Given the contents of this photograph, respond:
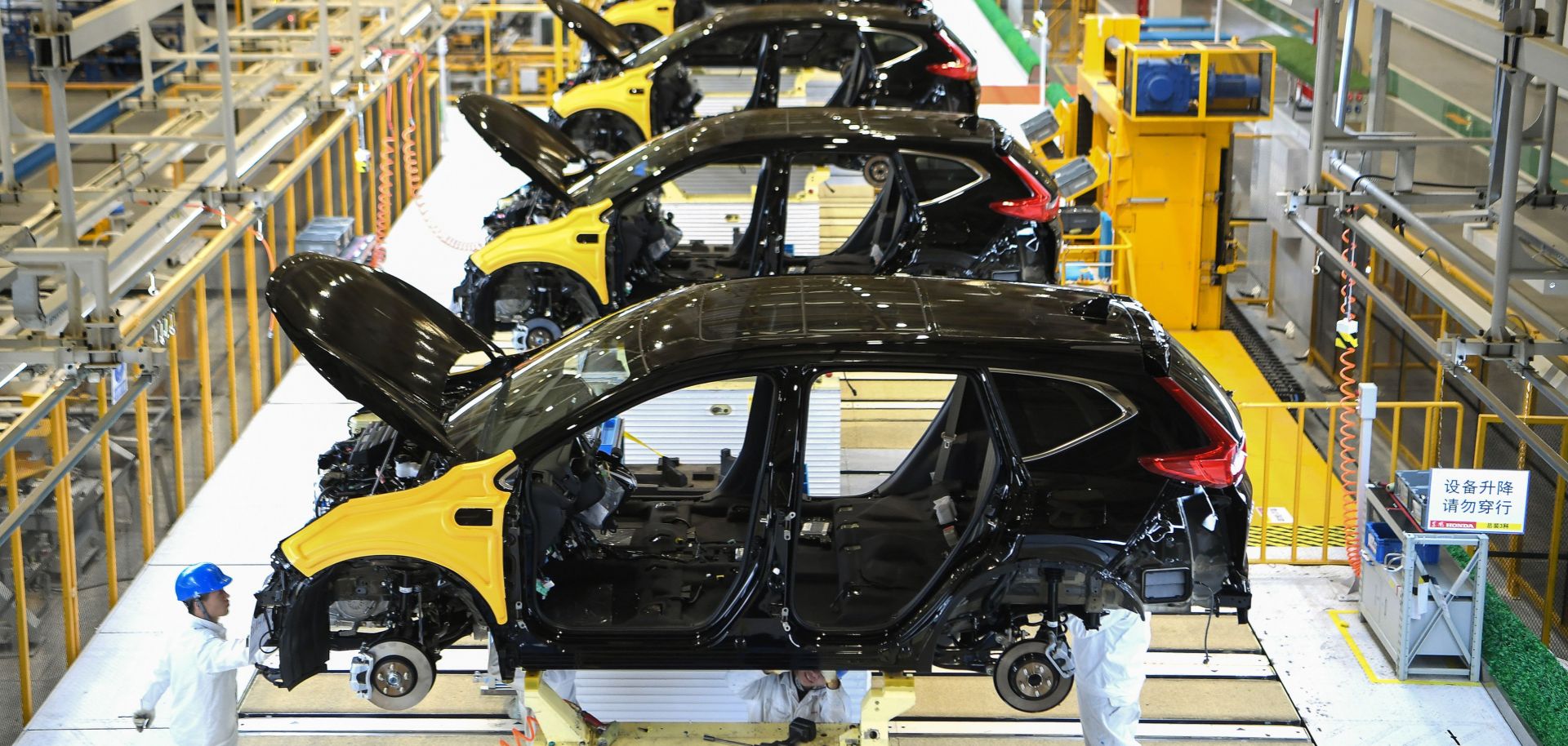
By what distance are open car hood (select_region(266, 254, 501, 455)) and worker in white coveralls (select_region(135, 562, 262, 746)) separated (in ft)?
3.17

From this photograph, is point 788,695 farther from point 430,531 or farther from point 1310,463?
point 1310,463

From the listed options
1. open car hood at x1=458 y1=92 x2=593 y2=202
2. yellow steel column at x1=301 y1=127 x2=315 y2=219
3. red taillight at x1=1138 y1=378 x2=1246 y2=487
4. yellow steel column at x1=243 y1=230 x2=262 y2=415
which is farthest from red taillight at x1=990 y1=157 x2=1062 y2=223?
yellow steel column at x1=301 y1=127 x2=315 y2=219

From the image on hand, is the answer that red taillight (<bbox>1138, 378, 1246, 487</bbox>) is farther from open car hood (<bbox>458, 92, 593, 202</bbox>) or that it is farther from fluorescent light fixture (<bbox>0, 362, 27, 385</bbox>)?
open car hood (<bbox>458, 92, 593, 202</bbox>)

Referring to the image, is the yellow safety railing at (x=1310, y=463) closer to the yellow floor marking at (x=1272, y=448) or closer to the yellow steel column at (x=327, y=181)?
Result: the yellow floor marking at (x=1272, y=448)

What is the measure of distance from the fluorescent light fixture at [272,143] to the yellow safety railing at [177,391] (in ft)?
0.89

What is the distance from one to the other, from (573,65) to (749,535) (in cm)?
1574

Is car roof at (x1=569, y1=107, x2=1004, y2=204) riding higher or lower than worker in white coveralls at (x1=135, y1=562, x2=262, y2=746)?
higher

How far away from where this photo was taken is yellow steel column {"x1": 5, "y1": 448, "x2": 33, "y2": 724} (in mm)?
7094

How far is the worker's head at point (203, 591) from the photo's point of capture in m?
5.80

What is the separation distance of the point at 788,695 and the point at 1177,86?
26.1 feet

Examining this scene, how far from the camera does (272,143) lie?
9648mm

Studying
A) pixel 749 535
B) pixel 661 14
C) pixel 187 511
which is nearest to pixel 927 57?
pixel 661 14

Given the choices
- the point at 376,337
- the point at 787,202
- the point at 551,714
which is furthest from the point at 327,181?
the point at 551,714

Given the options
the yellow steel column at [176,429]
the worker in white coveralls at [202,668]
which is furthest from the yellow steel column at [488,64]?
the worker in white coveralls at [202,668]
